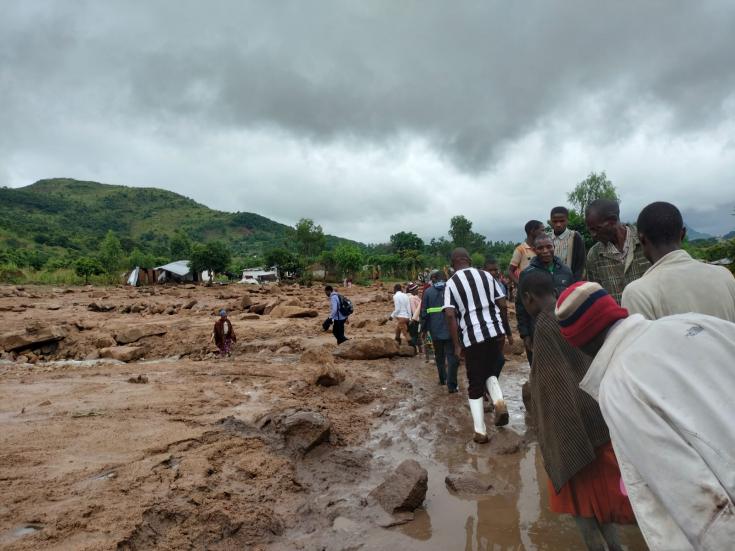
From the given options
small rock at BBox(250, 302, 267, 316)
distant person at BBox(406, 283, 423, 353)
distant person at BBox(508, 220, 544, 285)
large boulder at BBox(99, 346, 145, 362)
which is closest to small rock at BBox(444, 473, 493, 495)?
distant person at BBox(508, 220, 544, 285)

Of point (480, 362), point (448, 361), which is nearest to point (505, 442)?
point (480, 362)

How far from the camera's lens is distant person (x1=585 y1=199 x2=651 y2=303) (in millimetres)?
3678

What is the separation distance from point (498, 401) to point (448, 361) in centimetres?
183

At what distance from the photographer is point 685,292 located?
193cm

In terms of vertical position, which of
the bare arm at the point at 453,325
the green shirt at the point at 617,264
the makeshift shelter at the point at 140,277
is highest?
the makeshift shelter at the point at 140,277

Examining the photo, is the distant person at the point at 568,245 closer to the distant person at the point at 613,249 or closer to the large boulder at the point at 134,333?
the distant person at the point at 613,249

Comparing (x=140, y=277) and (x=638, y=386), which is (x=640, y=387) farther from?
(x=140, y=277)

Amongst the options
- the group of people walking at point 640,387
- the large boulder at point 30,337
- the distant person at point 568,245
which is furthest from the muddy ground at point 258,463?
the large boulder at point 30,337

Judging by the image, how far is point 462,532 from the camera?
2.98m

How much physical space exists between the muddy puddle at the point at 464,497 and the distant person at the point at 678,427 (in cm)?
193

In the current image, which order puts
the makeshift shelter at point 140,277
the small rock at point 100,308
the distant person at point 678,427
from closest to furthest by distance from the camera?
the distant person at point 678,427 < the small rock at point 100,308 < the makeshift shelter at point 140,277

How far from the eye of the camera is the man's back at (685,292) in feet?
6.21

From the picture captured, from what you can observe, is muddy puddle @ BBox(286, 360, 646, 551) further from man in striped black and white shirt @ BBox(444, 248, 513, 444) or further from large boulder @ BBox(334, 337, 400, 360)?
large boulder @ BBox(334, 337, 400, 360)

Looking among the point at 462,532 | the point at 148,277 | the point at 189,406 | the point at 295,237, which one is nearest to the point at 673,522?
the point at 462,532
